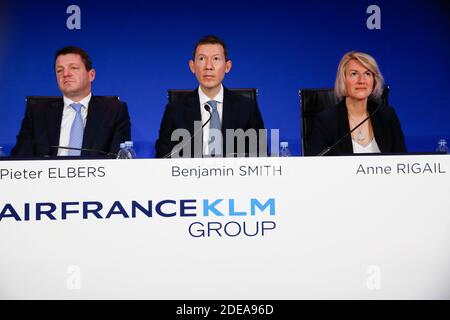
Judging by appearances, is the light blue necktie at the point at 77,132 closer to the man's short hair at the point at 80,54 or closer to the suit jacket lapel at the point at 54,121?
the suit jacket lapel at the point at 54,121

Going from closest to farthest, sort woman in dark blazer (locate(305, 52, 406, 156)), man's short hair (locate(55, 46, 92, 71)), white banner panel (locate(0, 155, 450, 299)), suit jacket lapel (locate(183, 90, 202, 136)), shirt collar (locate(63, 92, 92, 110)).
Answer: white banner panel (locate(0, 155, 450, 299)) → woman in dark blazer (locate(305, 52, 406, 156)) → suit jacket lapel (locate(183, 90, 202, 136)) → shirt collar (locate(63, 92, 92, 110)) → man's short hair (locate(55, 46, 92, 71))

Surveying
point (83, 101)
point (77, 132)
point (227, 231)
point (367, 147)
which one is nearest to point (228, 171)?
point (227, 231)

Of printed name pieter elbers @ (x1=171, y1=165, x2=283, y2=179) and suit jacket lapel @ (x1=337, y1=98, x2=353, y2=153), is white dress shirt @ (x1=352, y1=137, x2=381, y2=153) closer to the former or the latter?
suit jacket lapel @ (x1=337, y1=98, x2=353, y2=153)

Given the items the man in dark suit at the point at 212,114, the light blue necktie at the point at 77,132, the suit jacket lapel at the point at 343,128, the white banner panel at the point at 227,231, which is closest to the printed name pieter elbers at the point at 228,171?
the white banner panel at the point at 227,231

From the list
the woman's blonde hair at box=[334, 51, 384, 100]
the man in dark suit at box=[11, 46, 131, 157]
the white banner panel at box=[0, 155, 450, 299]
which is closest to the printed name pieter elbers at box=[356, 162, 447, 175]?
the white banner panel at box=[0, 155, 450, 299]

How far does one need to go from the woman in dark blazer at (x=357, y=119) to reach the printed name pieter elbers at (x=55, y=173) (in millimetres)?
1767

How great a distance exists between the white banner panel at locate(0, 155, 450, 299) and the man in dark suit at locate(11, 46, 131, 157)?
154 centimetres

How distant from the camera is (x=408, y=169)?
258 cm

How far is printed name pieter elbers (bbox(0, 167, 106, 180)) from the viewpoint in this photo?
8.47 ft

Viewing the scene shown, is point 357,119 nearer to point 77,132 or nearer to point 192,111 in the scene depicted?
point 192,111

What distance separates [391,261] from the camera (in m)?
2.55

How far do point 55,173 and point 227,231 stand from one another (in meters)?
0.79

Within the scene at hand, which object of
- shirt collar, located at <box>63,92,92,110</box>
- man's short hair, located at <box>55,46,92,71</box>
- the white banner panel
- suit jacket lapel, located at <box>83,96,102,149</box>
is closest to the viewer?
the white banner panel

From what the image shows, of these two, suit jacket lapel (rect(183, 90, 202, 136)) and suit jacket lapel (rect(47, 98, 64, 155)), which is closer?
suit jacket lapel (rect(183, 90, 202, 136))
